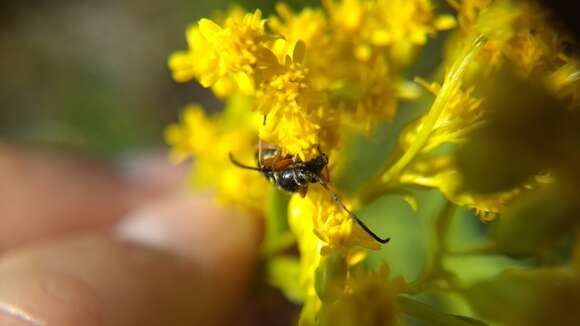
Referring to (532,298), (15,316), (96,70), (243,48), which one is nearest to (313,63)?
(243,48)

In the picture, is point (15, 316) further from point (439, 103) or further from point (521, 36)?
point (521, 36)

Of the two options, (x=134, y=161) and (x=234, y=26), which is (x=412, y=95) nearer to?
(x=234, y=26)

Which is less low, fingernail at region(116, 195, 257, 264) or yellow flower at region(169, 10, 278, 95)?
fingernail at region(116, 195, 257, 264)

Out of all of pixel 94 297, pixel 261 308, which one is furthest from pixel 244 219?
pixel 94 297

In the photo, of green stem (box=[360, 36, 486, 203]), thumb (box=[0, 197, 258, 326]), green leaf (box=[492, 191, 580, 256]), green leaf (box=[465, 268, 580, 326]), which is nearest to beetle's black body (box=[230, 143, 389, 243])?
green stem (box=[360, 36, 486, 203])

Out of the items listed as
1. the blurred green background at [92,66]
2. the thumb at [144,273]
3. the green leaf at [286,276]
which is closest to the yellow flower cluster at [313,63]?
the green leaf at [286,276]

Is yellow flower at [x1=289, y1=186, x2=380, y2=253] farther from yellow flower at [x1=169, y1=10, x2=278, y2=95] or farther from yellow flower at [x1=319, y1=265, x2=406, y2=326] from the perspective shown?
yellow flower at [x1=169, y1=10, x2=278, y2=95]

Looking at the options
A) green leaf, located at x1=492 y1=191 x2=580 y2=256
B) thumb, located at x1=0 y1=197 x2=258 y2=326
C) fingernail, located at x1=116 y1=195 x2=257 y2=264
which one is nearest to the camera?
green leaf, located at x1=492 y1=191 x2=580 y2=256

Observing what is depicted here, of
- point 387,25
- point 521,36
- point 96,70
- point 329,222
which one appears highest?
point 96,70
